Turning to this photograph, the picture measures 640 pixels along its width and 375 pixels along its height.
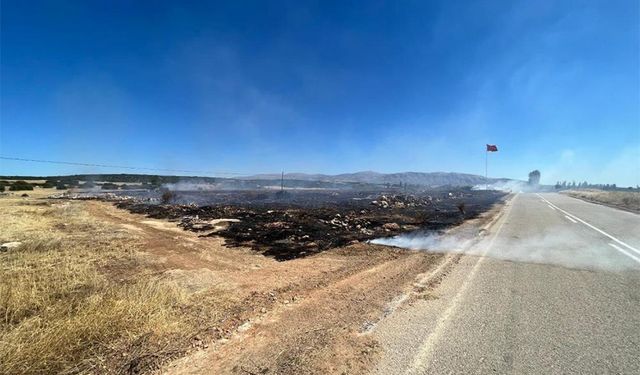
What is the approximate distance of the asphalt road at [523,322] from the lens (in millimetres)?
3242

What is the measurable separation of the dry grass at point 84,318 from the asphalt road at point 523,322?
9.05ft

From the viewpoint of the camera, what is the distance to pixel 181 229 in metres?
14.7

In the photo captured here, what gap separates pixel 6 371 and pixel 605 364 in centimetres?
594

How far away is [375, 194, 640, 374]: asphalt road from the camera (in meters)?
3.24

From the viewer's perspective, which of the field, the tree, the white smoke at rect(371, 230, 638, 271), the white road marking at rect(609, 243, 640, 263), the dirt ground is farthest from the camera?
the tree

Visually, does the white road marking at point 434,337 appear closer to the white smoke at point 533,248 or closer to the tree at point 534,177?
the white smoke at point 533,248

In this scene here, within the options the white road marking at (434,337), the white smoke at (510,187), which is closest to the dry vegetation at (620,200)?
the white road marking at (434,337)

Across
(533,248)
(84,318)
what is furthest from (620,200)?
(84,318)

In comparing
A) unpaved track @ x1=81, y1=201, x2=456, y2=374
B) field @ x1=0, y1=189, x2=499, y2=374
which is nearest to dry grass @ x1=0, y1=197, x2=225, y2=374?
field @ x1=0, y1=189, x2=499, y2=374

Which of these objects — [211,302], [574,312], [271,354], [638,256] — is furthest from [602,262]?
[211,302]

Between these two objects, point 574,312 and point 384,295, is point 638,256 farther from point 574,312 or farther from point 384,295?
point 384,295

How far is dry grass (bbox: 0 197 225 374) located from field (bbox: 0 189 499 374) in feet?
0.05

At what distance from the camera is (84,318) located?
12.9 ft

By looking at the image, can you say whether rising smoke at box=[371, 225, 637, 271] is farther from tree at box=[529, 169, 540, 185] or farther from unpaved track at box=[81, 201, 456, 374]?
tree at box=[529, 169, 540, 185]
